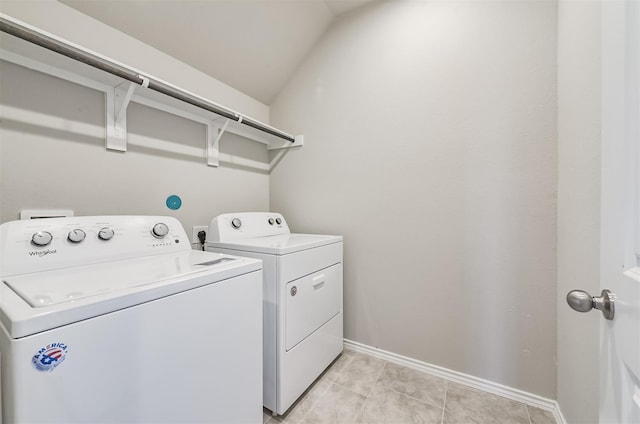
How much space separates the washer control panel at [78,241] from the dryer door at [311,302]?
1.92 feet

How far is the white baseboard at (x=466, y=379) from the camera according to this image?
1229mm

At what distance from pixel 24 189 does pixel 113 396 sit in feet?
3.24

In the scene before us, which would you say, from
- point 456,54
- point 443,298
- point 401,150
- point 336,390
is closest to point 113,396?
point 336,390

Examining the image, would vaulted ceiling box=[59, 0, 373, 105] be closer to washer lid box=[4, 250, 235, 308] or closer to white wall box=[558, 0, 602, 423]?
washer lid box=[4, 250, 235, 308]

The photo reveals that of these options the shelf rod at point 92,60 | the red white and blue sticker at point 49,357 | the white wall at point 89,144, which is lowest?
the red white and blue sticker at point 49,357

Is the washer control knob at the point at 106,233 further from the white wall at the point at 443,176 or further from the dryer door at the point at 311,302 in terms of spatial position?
the white wall at the point at 443,176

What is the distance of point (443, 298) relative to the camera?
1.46 metres

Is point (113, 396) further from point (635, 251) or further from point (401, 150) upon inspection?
point (401, 150)

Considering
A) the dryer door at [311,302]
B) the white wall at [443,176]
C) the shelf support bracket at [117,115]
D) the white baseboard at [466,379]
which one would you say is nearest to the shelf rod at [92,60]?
the shelf support bracket at [117,115]

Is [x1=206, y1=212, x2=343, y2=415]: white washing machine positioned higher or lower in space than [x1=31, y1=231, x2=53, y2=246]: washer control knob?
lower

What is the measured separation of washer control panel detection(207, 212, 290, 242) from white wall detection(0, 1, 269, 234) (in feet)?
0.84

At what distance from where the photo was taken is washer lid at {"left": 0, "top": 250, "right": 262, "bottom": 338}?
0.48m

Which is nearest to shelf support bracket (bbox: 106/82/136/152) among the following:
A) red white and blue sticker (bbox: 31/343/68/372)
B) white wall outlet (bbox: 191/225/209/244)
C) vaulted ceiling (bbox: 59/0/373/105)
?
vaulted ceiling (bbox: 59/0/373/105)

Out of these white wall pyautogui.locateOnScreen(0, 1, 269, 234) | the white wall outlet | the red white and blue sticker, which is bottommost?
the red white and blue sticker
